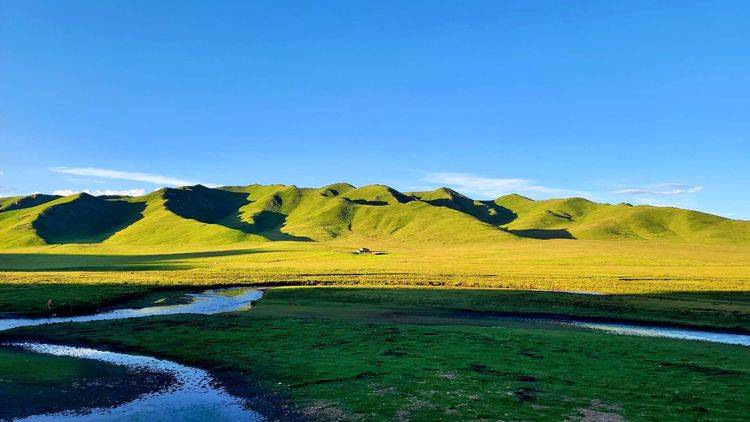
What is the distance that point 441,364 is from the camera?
31984 millimetres

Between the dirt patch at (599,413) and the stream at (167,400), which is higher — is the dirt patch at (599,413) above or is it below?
above

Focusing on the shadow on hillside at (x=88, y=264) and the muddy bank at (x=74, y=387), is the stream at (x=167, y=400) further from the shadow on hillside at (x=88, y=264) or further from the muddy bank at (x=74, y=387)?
the shadow on hillside at (x=88, y=264)

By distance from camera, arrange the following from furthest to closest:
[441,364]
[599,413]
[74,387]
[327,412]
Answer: [441,364], [74,387], [327,412], [599,413]

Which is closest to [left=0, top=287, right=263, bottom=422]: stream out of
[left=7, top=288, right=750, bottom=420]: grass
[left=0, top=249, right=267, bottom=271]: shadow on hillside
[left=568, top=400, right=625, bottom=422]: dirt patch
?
[left=7, top=288, right=750, bottom=420]: grass

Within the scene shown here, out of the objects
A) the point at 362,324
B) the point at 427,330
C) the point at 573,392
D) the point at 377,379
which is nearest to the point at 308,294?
the point at 362,324

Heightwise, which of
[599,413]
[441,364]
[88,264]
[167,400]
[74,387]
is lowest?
[74,387]

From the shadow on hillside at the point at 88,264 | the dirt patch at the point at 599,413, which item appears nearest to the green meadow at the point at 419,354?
the dirt patch at the point at 599,413

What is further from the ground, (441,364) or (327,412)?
(441,364)

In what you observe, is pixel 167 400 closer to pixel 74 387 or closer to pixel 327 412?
pixel 74 387

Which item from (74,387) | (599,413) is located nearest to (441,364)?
(599,413)

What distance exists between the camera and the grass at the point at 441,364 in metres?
23.7

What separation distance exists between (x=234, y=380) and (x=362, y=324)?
18571 millimetres

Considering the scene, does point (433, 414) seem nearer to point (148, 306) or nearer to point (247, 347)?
point (247, 347)

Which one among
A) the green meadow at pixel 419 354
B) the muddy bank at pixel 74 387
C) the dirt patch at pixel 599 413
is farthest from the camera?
the muddy bank at pixel 74 387
